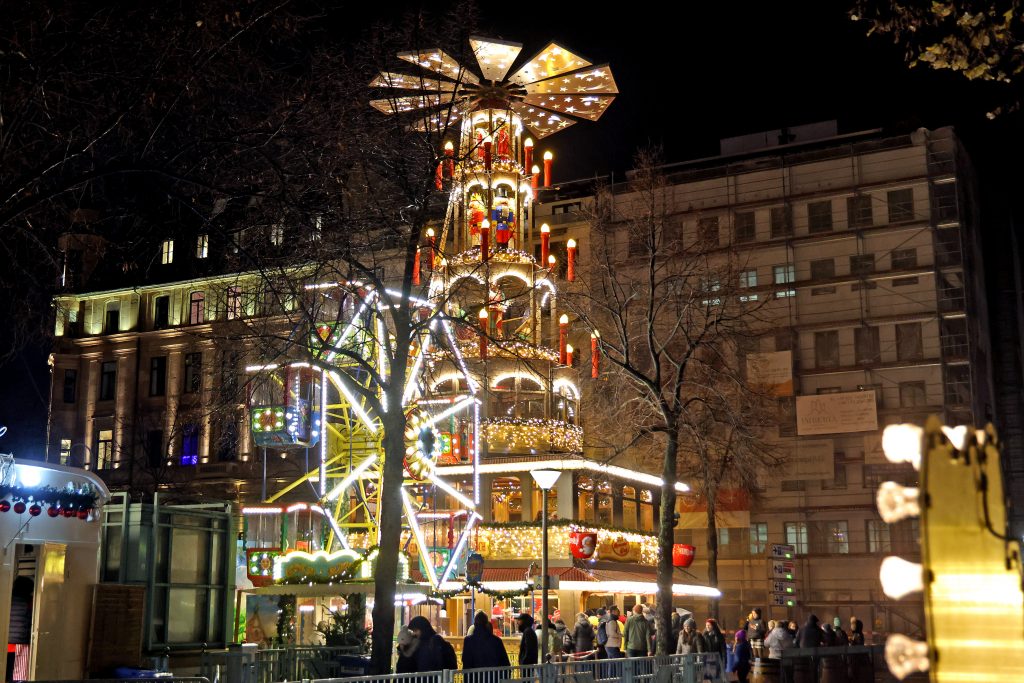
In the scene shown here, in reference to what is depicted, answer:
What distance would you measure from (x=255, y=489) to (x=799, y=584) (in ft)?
84.5

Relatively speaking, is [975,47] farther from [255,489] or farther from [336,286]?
[255,489]

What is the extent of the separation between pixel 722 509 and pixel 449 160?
36.0m

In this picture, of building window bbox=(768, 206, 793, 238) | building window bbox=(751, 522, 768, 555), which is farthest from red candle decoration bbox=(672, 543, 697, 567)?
building window bbox=(768, 206, 793, 238)

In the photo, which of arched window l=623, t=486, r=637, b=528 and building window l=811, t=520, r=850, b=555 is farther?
building window l=811, t=520, r=850, b=555

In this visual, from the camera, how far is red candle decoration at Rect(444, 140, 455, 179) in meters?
17.7

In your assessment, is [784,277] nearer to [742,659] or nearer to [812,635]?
[812,635]

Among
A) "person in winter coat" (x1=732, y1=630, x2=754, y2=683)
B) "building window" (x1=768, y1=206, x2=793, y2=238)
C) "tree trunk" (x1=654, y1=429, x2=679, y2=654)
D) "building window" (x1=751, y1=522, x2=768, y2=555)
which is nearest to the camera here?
"tree trunk" (x1=654, y1=429, x2=679, y2=654)

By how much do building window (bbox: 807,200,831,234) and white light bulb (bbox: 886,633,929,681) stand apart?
174 feet

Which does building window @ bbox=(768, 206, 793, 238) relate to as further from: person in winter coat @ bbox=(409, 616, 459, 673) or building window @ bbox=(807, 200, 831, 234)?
person in winter coat @ bbox=(409, 616, 459, 673)

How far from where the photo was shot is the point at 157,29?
41.0ft

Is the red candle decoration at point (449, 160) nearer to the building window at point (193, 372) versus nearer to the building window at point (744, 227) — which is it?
the building window at point (744, 227)

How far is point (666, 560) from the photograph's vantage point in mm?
25062

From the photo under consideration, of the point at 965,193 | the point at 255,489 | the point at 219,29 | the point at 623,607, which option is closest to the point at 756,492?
the point at 623,607

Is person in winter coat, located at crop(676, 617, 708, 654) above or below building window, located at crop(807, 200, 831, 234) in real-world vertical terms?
below
